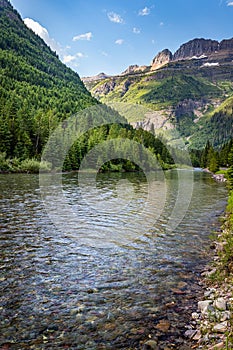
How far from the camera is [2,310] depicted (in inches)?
373

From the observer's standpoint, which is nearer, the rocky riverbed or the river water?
the rocky riverbed

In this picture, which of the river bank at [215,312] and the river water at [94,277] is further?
the river water at [94,277]

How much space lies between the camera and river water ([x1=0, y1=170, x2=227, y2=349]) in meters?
8.49

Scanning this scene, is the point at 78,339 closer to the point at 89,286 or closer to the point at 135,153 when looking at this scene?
the point at 89,286

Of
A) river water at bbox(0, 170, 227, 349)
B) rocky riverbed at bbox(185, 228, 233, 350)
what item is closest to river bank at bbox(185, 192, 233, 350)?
rocky riverbed at bbox(185, 228, 233, 350)

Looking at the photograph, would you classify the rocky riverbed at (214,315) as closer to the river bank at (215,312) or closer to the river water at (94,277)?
the river bank at (215,312)

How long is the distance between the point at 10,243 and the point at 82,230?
5.23 metres

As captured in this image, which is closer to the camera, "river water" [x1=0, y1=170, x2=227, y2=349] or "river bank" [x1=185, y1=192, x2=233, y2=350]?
"river bank" [x1=185, y1=192, x2=233, y2=350]

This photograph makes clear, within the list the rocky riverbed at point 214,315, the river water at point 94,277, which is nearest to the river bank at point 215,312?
the rocky riverbed at point 214,315

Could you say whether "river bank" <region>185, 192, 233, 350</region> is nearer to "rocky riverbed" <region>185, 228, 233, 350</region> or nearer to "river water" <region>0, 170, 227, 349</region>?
"rocky riverbed" <region>185, 228, 233, 350</region>

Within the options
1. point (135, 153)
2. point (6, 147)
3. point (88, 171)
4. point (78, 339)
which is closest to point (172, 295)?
point (78, 339)

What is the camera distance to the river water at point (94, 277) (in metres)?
8.49

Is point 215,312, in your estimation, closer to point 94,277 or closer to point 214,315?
point 214,315

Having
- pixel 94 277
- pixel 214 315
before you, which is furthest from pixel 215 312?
pixel 94 277
